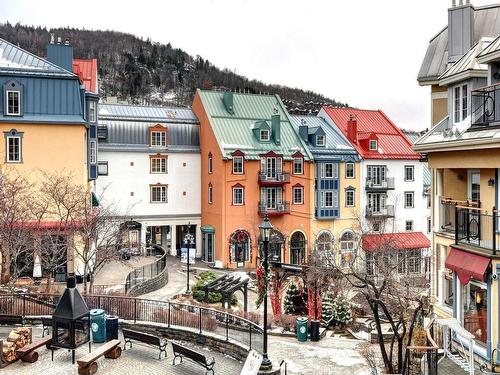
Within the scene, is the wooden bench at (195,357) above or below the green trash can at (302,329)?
above

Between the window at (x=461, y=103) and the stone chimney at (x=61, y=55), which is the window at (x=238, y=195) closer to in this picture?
the stone chimney at (x=61, y=55)

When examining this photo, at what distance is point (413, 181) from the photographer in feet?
159

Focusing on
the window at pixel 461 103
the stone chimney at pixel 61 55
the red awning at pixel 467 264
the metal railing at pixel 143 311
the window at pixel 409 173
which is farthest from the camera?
the window at pixel 409 173

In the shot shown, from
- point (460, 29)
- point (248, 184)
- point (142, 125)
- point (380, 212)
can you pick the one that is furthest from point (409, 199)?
point (460, 29)

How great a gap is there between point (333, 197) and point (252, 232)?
25.7 ft

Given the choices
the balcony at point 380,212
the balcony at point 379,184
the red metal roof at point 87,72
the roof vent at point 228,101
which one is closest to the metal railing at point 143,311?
the red metal roof at point 87,72

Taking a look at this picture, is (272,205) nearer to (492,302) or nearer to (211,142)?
(211,142)

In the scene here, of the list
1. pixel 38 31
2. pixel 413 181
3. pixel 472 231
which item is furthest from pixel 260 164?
pixel 38 31

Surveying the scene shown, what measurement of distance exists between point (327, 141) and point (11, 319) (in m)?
32.0

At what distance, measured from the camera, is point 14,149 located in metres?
30.2

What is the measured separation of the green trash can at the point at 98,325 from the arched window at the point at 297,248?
87.0 feet

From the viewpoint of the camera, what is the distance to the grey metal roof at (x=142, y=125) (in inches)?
1694

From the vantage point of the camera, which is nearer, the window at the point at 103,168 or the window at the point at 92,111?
the window at the point at 92,111

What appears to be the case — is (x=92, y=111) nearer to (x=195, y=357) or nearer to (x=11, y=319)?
(x=11, y=319)
